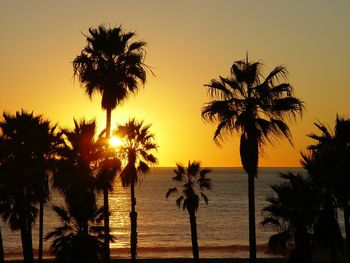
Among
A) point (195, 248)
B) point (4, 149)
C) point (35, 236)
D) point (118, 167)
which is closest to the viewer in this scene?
point (4, 149)

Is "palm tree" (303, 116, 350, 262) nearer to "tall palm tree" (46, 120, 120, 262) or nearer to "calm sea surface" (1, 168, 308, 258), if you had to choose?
"tall palm tree" (46, 120, 120, 262)

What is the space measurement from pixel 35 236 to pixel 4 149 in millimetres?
68220

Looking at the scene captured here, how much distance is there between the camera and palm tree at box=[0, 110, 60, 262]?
111 ft

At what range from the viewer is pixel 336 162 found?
1099 inches

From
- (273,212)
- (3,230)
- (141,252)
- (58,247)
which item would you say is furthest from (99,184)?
(3,230)

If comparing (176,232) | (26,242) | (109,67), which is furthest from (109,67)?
(176,232)

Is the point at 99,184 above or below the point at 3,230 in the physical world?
above

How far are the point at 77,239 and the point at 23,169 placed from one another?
7118mm

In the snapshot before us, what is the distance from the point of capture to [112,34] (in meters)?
31.8

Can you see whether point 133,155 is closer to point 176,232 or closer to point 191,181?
point 191,181

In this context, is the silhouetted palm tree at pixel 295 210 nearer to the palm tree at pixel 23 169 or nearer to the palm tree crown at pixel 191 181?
the palm tree at pixel 23 169

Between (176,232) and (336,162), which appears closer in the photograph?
(336,162)

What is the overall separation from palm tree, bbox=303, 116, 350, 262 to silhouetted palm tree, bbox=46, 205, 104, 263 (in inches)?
406

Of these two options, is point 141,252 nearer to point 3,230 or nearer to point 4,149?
point 3,230
